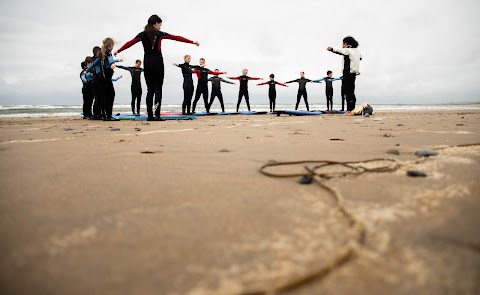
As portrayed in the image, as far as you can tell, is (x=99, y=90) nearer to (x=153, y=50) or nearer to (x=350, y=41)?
(x=153, y=50)

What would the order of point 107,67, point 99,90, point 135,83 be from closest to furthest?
point 107,67, point 99,90, point 135,83

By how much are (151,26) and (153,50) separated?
51 cm

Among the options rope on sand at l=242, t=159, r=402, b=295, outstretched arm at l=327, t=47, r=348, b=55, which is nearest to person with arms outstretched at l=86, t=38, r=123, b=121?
outstretched arm at l=327, t=47, r=348, b=55

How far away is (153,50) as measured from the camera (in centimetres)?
657

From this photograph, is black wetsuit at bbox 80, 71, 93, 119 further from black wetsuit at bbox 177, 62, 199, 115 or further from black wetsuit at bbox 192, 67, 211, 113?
black wetsuit at bbox 192, 67, 211, 113

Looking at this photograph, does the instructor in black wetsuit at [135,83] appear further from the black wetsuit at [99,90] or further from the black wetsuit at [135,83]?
the black wetsuit at [99,90]

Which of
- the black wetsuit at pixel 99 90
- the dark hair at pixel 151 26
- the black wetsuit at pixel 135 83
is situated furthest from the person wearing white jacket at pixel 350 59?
the black wetsuit at pixel 135 83

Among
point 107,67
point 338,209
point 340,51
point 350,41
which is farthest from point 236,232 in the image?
point 350,41

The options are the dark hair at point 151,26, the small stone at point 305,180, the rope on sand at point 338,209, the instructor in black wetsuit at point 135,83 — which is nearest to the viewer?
the rope on sand at point 338,209

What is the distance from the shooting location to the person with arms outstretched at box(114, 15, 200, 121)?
20.7 ft

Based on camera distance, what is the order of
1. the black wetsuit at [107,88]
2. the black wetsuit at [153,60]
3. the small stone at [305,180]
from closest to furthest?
the small stone at [305,180] < the black wetsuit at [153,60] < the black wetsuit at [107,88]

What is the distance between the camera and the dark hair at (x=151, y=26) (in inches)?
244

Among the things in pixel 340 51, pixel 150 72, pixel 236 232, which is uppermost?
pixel 340 51

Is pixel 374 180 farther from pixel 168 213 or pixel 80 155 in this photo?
pixel 80 155
